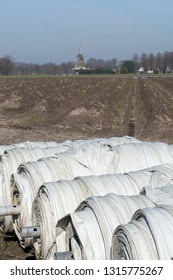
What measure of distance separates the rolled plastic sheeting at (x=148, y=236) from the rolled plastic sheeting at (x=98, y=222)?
47 cm

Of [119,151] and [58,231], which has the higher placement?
[119,151]

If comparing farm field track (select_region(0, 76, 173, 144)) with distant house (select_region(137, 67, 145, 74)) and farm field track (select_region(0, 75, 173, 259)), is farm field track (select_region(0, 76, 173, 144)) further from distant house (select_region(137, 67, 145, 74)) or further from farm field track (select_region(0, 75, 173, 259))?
distant house (select_region(137, 67, 145, 74))

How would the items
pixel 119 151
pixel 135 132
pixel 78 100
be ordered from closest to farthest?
pixel 119 151 < pixel 135 132 < pixel 78 100

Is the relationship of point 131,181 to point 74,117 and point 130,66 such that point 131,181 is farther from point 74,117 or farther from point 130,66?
point 130,66

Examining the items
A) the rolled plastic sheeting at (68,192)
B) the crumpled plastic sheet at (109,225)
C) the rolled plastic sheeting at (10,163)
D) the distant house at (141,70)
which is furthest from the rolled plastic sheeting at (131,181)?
the distant house at (141,70)

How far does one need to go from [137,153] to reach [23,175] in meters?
2.01

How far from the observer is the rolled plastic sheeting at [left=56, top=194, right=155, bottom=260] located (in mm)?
4570

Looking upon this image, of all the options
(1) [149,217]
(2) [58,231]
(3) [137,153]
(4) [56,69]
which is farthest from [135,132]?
(4) [56,69]

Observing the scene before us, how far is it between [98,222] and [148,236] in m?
0.83

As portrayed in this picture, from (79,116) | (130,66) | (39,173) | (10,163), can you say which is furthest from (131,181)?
(130,66)

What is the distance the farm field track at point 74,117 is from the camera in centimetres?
1538

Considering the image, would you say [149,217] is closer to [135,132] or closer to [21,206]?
[21,206]

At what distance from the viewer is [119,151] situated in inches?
Answer: 287

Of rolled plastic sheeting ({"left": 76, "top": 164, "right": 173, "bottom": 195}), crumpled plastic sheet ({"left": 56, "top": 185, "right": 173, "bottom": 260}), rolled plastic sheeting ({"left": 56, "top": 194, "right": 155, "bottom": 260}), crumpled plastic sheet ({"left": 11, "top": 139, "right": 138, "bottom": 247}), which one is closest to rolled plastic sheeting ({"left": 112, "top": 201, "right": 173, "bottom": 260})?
crumpled plastic sheet ({"left": 56, "top": 185, "right": 173, "bottom": 260})
